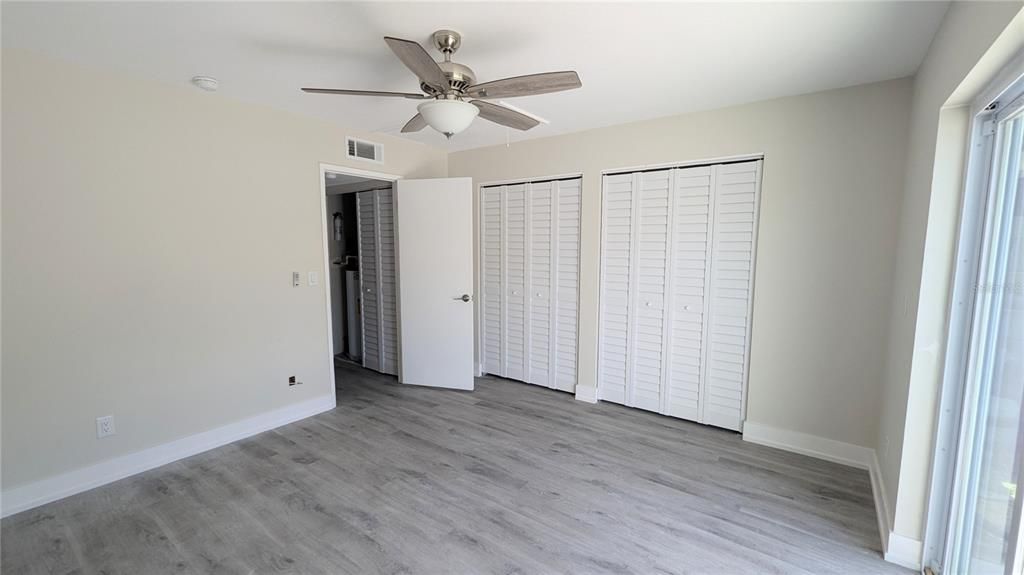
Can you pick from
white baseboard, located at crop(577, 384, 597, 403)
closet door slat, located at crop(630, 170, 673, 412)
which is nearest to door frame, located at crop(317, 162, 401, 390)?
white baseboard, located at crop(577, 384, 597, 403)

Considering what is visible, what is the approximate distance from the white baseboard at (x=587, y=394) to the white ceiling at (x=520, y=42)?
234 cm

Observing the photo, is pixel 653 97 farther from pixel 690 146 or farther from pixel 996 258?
pixel 996 258

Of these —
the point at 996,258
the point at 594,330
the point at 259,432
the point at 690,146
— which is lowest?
the point at 259,432

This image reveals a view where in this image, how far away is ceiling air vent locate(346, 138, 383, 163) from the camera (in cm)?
359

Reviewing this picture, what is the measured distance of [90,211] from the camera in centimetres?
236

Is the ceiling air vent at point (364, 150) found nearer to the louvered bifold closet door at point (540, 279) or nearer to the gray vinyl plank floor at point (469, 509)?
the louvered bifold closet door at point (540, 279)

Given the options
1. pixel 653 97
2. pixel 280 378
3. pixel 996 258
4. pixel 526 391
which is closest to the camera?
pixel 996 258

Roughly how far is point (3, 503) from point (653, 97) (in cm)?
424

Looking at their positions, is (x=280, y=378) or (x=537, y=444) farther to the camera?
(x=280, y=378)

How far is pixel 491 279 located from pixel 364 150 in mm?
1663

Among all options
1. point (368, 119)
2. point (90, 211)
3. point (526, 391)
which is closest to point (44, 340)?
point (90, 211)

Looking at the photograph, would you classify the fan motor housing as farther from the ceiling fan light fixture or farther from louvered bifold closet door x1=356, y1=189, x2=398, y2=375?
louvered bifold closet door x1=356, y1=189, x2=398, y2=375

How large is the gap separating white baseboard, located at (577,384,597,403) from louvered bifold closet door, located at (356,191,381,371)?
86.0 inches

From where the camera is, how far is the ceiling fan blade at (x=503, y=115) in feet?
6.98
